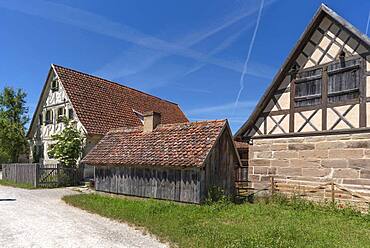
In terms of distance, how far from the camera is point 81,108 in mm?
24594

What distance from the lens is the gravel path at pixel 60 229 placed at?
26.0ft

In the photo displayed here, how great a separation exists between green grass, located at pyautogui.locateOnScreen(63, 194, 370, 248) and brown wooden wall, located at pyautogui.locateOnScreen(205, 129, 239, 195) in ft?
4.42

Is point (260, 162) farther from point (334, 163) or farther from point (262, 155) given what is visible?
point (334, 163)

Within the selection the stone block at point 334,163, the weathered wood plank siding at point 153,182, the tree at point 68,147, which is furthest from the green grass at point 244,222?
the tree at point 68,147

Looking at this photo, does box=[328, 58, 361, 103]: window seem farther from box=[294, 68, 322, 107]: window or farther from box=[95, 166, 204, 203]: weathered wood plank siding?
box=[95, 166, 204, 203]: weathered wood plank siding

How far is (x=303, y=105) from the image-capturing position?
1359 centimetres

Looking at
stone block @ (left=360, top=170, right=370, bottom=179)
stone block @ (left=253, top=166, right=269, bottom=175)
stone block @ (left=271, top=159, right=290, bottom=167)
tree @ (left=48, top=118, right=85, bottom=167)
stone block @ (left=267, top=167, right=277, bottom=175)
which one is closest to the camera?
stone block @ (left=360, top=170, right=370, bottom=179)

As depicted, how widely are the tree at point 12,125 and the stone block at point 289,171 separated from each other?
26.0 metres

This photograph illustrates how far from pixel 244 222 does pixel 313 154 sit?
496 cm

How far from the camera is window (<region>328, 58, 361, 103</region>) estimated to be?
1205cm

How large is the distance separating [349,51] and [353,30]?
31.3 inches

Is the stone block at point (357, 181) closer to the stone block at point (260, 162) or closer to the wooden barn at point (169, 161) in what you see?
the stone block at point (260, 162)

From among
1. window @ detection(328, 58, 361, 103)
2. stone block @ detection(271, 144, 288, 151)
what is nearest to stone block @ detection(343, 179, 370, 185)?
stone block @ detection(271, 144, 288, 151)

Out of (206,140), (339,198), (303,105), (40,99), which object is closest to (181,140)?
(206,140)
